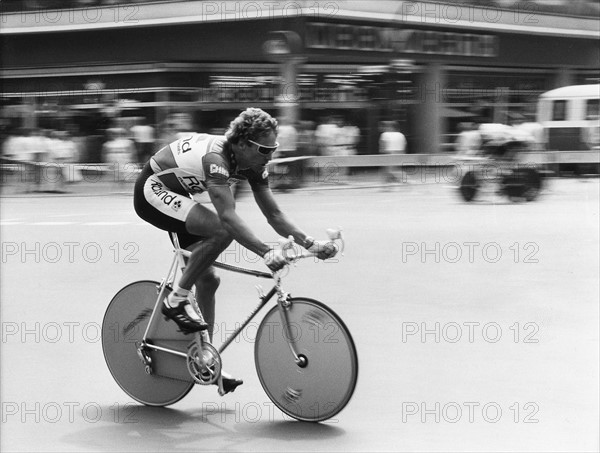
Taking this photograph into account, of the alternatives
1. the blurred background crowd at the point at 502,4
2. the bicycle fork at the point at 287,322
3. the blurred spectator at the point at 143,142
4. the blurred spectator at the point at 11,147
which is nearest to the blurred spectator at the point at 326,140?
the blurred spectator at the point at 143,142

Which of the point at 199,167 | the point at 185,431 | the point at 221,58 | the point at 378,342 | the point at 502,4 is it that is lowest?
the point at 378,342

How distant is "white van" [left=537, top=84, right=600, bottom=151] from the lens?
1000 inches

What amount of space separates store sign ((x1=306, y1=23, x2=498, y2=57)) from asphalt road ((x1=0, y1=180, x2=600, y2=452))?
13532 mm

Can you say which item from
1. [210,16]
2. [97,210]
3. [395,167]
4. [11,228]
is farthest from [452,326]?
[210,16]

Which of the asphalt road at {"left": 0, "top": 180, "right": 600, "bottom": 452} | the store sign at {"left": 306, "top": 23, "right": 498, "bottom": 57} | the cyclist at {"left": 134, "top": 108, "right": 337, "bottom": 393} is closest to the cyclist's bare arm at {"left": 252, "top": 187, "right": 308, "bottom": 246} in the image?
the cyclist at {"left": 134, "top": 108, "right": 337, "bottom": 393}

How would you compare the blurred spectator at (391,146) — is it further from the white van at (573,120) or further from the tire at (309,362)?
the tire at (309,362)

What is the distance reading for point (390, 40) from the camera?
1104 inches

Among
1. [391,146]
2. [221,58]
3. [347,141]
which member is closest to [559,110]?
[391,146]

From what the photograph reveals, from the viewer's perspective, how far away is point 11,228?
14141 millimetres

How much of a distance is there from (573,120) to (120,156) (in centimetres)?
1207

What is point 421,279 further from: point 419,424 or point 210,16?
point 210,16

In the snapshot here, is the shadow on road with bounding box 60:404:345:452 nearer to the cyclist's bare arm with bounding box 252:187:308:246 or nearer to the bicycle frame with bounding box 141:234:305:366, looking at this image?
the bicycle frame with bounding box 141:234:305:366

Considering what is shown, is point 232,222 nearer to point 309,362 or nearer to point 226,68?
point 309,362

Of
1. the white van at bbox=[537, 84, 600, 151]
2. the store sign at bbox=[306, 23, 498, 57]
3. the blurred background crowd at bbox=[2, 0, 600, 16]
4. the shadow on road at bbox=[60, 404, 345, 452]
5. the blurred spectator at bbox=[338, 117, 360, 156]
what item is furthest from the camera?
the blurred background crowd at bbox=[2, 0, 600, 16]
